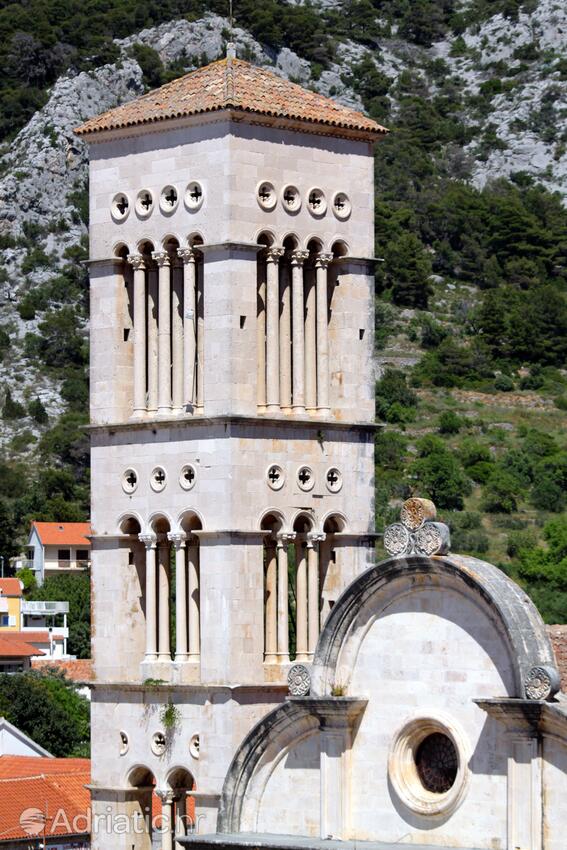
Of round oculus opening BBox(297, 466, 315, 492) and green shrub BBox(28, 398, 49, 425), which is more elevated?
green shrub BBox(28, 398, 49, 425)

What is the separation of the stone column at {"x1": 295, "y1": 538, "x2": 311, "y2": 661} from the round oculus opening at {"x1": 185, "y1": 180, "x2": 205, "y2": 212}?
616 cm

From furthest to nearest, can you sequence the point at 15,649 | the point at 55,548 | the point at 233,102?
1. the point at 55,548
2. the point at 15,649
3. the point at 233,102

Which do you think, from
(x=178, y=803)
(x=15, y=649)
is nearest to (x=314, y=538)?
(x=178, y=803)

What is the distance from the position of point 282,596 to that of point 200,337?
479 cm

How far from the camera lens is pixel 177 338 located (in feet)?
173

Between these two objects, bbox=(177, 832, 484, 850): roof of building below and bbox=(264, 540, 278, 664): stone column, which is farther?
bbox=(264, 540, 278, 664): stone column

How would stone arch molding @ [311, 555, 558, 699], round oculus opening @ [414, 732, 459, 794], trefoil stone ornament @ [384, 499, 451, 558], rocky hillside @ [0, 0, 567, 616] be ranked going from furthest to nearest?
rocky hillside @ [0, 0, 567, 616] < round oculus opening @ [414, 732, 459, 794] < trefoil stone ornament @ [384, 499, 451, 558] < stone arch molding @ [311, 555, 558, 699]

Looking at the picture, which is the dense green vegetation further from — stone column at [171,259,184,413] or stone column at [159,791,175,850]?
stone column at [171,259,184,413]

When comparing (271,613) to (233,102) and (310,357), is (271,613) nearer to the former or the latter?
→ (310,357)

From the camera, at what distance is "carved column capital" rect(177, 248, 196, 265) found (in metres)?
52.3

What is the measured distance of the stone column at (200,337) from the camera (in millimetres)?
52156

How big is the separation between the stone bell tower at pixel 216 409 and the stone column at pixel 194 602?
4 centimetres

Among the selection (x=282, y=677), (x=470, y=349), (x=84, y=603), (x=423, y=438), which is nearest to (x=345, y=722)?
(x=282, y=677)

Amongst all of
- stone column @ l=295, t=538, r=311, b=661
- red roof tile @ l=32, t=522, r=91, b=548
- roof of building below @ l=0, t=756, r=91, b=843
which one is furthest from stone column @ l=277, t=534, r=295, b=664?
red roof tile @ l=32, t=522, r=91, b=548
